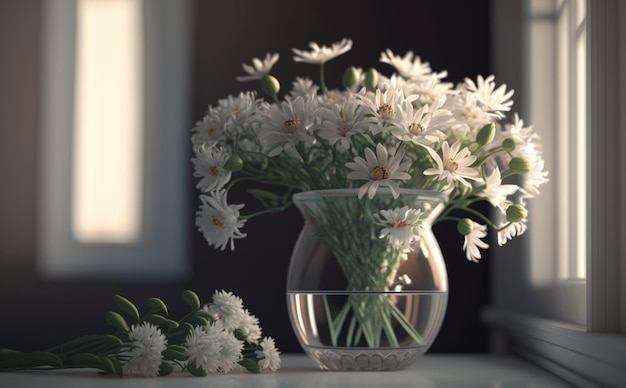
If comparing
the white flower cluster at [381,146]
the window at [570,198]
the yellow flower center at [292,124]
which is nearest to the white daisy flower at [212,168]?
the white flower cluster at [381,146]

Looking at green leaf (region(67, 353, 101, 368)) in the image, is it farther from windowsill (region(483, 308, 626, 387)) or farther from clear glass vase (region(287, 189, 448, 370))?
windowsill (region(483, 308, 626, 387))

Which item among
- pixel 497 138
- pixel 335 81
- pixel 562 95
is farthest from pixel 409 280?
pixel 335 81

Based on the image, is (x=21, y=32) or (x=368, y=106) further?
(x=21, y=32)

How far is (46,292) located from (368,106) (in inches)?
54.3

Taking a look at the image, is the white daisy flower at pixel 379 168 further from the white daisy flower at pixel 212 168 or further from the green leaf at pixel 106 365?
the green leaf at pixel 106 365

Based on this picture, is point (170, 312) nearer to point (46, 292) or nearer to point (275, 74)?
point (46, 292)

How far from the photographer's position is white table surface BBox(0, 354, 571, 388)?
1.11 meters

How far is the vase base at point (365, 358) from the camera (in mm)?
1199

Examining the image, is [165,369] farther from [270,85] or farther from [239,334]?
[270,85]

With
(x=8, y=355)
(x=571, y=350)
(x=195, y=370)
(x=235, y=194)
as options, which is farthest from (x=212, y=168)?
(x=235, y=194)

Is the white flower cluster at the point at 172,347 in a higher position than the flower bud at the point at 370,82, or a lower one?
lower

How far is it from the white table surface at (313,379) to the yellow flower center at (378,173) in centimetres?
→ 25

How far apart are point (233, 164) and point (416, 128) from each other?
0.83 feet

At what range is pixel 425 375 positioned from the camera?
1237 mm
